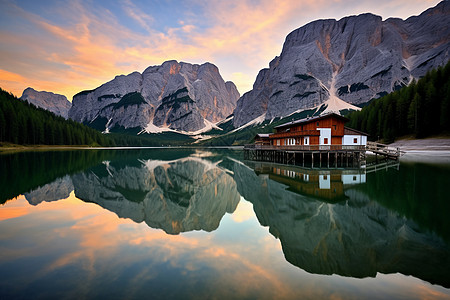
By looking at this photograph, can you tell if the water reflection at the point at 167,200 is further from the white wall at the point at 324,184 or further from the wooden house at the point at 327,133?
the wooden house at the point at 327,133

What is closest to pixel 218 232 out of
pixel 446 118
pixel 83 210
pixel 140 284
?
pixel 140 284

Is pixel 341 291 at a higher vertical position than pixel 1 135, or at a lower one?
lower

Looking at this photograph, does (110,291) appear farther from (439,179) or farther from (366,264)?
(439,179)

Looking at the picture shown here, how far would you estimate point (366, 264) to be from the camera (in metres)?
8.95

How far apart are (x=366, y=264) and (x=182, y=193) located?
18.6 metres

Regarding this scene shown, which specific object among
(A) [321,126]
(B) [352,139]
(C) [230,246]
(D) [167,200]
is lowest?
(D) [167,200]

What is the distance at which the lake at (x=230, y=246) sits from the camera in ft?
24.3

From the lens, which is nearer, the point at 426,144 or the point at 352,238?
the point at 352,238

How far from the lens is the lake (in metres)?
7.41

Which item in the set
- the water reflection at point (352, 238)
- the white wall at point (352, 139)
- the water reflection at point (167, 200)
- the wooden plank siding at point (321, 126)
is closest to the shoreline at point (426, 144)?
the white wall at point (352, 139)

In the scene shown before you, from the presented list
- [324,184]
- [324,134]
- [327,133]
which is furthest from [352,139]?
[324,184]

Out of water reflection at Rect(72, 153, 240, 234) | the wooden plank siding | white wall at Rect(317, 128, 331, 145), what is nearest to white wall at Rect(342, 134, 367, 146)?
the wooden plank siding

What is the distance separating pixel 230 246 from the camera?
11.2 meters

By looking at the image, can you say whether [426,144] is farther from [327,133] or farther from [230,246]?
[230,246]
